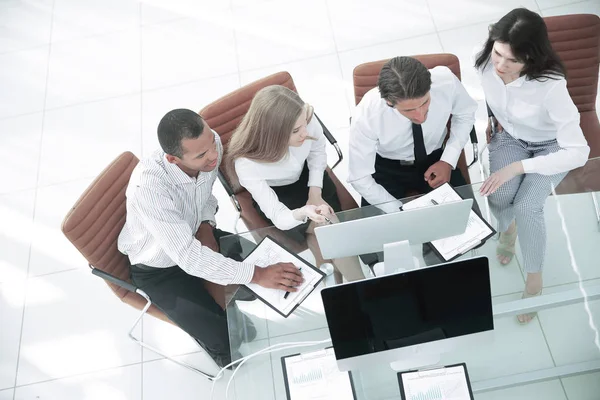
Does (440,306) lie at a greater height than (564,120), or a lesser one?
lesser

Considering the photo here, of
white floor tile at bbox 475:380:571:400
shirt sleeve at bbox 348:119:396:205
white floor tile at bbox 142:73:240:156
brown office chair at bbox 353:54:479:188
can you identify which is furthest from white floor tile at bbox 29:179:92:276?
white floor tile at bbox 475:380:571:400

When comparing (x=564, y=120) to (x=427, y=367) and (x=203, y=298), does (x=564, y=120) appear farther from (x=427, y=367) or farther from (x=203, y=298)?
(x=203, y=298)

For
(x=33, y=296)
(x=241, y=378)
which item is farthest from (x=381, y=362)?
(x=33, y=296)

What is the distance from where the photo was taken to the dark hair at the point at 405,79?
87.3 inches

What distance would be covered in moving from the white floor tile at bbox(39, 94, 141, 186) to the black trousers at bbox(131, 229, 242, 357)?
146 centimetres

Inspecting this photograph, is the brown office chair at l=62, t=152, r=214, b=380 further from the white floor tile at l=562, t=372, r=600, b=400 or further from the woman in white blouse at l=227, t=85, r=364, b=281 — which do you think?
the white floor tile at l=562, t=372, r=600, b=400

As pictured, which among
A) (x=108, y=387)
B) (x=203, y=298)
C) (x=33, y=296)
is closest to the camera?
(x=203, y=298)

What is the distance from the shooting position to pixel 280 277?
2.21 meters

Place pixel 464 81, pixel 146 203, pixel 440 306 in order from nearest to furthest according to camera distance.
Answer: pixel 440 306 → pixel 146 203 → pixel 464 81

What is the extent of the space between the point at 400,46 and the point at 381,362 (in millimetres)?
2688

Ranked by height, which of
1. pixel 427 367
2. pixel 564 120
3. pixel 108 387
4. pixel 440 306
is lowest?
pixel 108 387

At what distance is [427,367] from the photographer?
1995mm

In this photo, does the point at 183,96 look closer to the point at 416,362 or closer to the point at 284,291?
the point at 284,291

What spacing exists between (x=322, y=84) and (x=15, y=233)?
2.17 metres
